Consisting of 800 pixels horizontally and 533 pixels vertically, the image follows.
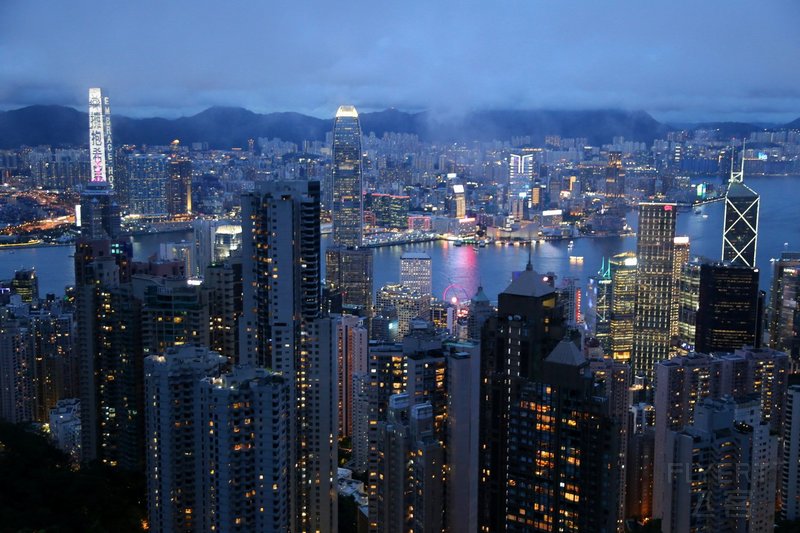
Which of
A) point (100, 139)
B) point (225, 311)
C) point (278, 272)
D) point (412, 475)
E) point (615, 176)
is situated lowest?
point (412, 475)

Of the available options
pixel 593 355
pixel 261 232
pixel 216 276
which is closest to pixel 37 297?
pixel 216 276

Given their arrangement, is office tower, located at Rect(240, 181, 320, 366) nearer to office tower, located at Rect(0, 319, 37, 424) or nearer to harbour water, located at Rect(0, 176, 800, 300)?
office tower, located at Rect(0, 319, 37, 424)

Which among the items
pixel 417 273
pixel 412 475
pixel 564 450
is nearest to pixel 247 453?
pixel 412 475

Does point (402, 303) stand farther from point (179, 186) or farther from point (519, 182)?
point (179, 186)

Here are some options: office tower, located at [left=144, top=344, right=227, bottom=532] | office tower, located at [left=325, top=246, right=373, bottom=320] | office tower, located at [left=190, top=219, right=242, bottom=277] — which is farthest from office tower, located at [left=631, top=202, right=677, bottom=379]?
office tower, located at [left=144, top=344, right=227, bottom=532]

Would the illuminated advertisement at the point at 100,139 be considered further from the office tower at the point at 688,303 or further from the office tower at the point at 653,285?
the office tower at the point at 688,303

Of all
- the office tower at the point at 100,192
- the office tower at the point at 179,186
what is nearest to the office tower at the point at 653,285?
the office tower at the point at 179,186
